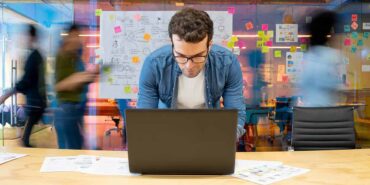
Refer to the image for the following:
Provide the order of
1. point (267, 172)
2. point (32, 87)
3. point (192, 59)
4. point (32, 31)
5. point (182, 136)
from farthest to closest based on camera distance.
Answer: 1. point (32, 31)
2. point (32, 87)
3. point (192, 59)
4. point (267, 172)
5. point (182, 136)

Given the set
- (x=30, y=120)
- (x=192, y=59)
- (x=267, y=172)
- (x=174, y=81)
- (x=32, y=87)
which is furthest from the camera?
(x=30, y=120)

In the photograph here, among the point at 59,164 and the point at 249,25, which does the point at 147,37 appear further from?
the point at 59,164

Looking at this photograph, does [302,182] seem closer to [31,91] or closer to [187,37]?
[187,37]

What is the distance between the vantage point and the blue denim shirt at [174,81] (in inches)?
73.6

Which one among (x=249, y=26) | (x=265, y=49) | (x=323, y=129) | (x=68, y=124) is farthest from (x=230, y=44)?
(x=323, y=129)

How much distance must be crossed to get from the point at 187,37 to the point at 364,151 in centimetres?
114

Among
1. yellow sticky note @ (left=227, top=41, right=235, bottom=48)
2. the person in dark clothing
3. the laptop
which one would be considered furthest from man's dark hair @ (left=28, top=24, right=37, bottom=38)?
the laptop

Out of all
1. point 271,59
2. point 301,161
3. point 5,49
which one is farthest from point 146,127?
point 5,49

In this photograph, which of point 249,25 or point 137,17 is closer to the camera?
point 137,17

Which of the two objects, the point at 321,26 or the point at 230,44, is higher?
the point at 321,26

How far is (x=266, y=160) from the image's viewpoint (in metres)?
1.66

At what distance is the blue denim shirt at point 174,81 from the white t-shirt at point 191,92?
2cm

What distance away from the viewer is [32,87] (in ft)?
13.2

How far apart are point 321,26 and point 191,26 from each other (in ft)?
10.8
